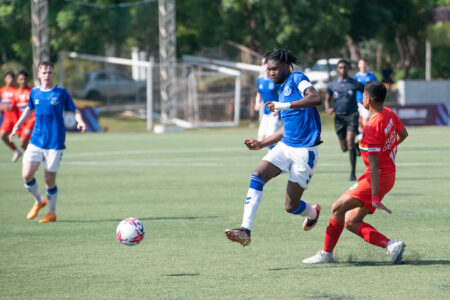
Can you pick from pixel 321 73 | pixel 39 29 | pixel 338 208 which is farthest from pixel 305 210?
pixel 321 73

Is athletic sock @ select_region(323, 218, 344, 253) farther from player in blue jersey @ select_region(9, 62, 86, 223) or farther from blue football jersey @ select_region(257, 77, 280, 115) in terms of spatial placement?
blue football jersey @ select_region(257, 77, 280, 115)

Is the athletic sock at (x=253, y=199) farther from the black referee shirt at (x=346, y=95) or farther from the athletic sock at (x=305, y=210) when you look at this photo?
the black referee shirt at (x=346, y=95)

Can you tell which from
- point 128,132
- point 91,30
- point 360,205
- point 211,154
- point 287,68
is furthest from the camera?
point 91,30

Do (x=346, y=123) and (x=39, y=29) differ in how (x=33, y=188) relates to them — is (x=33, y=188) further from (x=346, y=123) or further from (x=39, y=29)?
(x=39, y=29)

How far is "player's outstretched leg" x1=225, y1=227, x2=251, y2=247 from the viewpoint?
7305mm

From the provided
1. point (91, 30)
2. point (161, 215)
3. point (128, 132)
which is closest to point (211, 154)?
point (161, 215)

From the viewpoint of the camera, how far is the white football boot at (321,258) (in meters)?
7.59

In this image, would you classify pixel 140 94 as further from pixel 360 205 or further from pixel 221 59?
pixel 360 205

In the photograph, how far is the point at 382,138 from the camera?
712cm

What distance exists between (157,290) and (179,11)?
3956 cm

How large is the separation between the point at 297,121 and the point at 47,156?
4147 millimetres

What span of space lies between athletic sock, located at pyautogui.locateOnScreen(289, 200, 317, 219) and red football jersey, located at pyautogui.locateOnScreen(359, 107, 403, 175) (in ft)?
3.84

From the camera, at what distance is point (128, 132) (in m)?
33.7

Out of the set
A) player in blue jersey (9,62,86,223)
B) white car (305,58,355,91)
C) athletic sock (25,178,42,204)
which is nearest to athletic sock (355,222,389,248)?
player in blue jersey (9,62,86,223)
